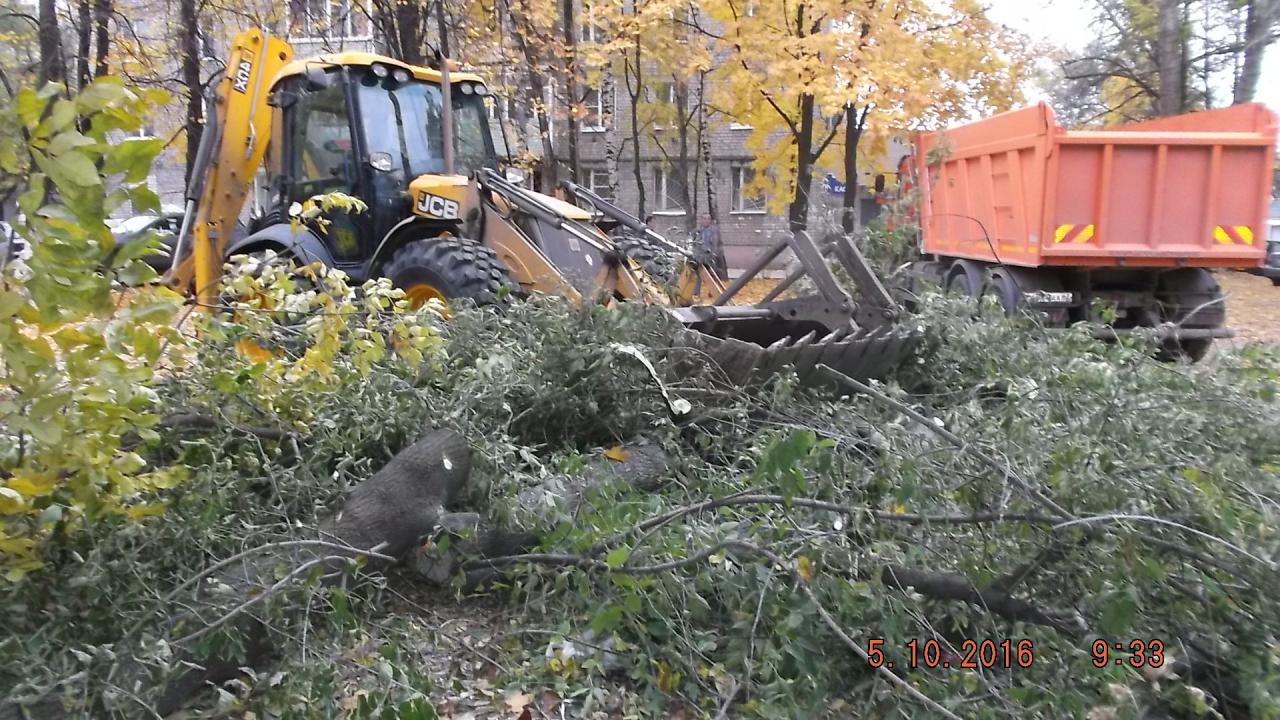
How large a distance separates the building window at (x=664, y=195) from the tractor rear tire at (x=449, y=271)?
22.0 meters

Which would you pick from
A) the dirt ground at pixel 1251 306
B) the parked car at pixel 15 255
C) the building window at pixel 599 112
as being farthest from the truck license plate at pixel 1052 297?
the building window at pixel 599 112

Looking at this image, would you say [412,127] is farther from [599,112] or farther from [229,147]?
[599,112]

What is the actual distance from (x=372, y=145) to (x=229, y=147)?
4.73 ft

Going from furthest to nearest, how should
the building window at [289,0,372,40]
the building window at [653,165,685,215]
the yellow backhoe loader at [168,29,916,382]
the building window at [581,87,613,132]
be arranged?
the building window at [653,165,685,215] < the building window at [581,87,613,132] < the building window at [289,0,372,40] < the yellow backhoe loader at [168,29,916,382]

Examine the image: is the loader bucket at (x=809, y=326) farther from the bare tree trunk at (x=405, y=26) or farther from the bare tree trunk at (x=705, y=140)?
the bare tree trunk at (x=705, y=140)

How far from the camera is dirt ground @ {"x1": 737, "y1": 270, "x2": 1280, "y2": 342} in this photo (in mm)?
11609

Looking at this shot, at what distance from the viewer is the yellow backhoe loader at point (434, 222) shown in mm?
5590

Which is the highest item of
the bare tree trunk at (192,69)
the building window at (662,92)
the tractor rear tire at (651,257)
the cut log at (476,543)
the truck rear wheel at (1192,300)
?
the building window at (662,92)

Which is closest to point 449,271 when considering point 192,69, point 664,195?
point 192,69

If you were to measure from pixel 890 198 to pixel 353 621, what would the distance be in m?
11.6

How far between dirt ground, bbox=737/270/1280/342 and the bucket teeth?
582cm

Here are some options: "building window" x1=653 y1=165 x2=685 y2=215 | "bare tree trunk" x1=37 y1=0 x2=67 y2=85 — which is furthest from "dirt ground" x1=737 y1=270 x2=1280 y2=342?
"building window" x1=653 y1=165 x2=685 y2=215

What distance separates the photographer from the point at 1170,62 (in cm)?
1395

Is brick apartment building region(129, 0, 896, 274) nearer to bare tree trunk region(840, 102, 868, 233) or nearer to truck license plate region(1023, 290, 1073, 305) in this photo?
bare tree trunk region(840, 102, 868, 233)
